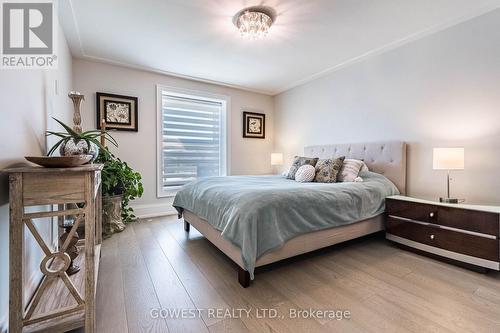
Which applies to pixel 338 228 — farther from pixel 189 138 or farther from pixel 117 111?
pixel 117 111

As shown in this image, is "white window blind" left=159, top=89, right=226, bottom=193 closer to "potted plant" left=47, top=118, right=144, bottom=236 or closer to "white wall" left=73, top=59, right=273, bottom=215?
"white wall" left=73, top=59, right=273, bottom=215

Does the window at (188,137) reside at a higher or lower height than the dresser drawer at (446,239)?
higher

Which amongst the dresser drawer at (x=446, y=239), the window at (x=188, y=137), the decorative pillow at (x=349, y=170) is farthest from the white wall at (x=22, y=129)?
the dresser drawer at (x=446, y=239)

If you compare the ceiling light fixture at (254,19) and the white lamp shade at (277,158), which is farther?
the white lamp shade at (277,158)

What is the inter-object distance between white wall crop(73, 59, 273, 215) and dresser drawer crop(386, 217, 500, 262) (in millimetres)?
2922

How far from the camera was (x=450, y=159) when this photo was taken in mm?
2105

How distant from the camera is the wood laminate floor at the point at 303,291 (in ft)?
4.22

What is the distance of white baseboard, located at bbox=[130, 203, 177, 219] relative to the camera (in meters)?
3.55

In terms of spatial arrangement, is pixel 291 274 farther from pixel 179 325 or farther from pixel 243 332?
pixel 179 325

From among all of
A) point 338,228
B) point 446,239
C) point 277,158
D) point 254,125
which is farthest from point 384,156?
point 254,125

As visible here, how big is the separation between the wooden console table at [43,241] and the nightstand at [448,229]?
2725mm

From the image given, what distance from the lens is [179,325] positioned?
128cm

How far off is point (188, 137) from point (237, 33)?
83.8 inches

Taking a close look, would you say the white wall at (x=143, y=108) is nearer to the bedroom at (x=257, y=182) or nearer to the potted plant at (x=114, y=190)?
the bedroom at (x=257, y=182)
